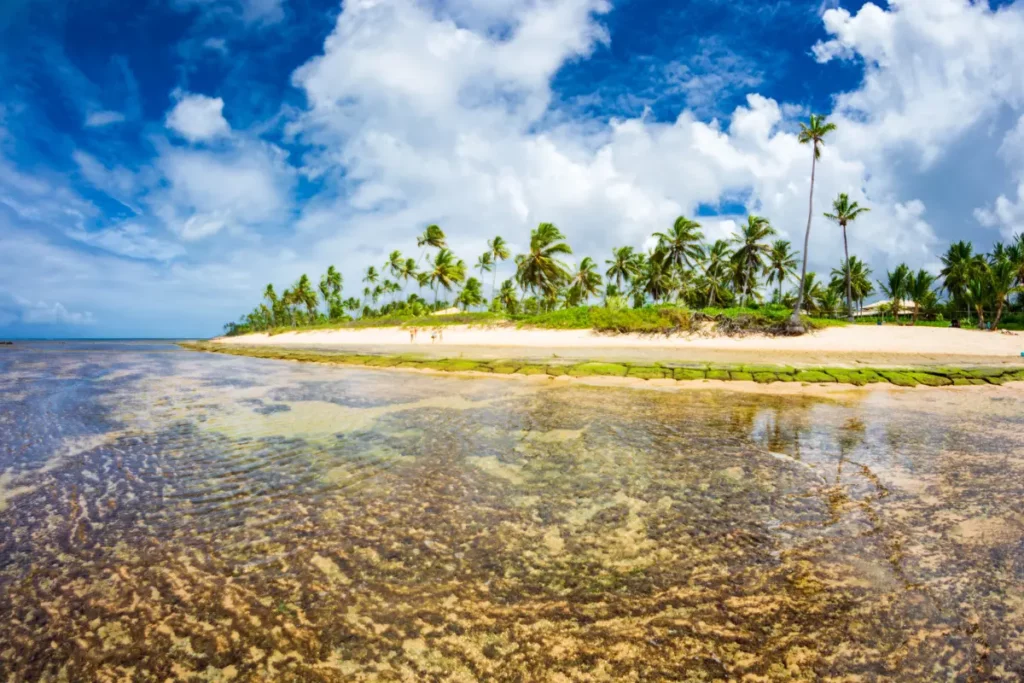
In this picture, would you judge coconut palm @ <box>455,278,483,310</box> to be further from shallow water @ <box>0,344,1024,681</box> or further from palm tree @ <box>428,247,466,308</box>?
shallow water @ <box>0,344,1024,681</box>

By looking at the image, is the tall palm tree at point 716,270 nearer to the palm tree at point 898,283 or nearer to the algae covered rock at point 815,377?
the palm tree at point 898,283

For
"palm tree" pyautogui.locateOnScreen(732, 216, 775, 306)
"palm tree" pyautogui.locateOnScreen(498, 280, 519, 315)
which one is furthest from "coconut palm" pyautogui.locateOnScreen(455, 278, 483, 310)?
"palm tree" pyautogui.locateOnScreen(732, 216, 775, 306)

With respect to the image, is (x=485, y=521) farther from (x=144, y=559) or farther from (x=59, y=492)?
(x=59, y=492)

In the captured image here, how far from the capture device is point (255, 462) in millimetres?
5633

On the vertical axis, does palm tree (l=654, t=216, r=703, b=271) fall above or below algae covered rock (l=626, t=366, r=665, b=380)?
above

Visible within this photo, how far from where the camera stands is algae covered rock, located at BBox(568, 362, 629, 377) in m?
15.3

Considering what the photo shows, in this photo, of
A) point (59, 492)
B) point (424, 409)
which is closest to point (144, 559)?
point (59, 492)

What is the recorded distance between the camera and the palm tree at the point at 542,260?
50781mm

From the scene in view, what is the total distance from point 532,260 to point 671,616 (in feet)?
165

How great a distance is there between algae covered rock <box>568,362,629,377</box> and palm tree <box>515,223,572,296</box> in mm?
36163

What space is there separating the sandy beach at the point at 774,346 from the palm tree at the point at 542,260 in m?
10.7

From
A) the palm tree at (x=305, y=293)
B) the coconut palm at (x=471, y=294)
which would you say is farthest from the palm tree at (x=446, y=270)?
the palm tree at (x=305, y=293)

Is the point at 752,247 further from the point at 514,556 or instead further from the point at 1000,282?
the point at 514,556

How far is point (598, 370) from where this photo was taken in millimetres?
15695
